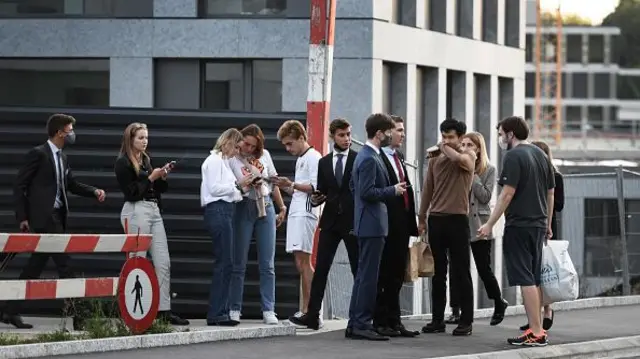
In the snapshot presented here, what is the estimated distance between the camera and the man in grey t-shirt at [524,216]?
15.4 m

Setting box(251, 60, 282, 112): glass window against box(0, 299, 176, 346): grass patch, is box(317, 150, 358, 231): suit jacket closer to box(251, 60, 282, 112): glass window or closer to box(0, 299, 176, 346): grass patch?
box(0, 299, 176, 346): grass patch

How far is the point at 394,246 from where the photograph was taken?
52.6 feet

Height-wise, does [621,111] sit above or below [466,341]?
above

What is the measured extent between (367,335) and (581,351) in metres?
1.86

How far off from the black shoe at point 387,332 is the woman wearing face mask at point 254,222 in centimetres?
135

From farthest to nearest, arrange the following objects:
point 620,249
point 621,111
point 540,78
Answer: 1. point 621,111
2. point 540,78
3. point 620,249

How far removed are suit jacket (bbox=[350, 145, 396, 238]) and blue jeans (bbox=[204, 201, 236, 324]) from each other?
5.04ft

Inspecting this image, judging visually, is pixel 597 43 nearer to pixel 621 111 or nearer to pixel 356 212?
pixel 621 111

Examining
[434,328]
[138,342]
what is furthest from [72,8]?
→ [138,342]

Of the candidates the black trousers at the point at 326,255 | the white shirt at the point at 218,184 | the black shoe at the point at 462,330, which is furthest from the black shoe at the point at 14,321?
the black shoe at the point at 462,330

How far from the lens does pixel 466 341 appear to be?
52.3ft

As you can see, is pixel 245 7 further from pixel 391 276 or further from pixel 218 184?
pixel 391 276

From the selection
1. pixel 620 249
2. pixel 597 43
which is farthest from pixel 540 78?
pixel 620 249

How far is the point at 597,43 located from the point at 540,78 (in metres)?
11.0
